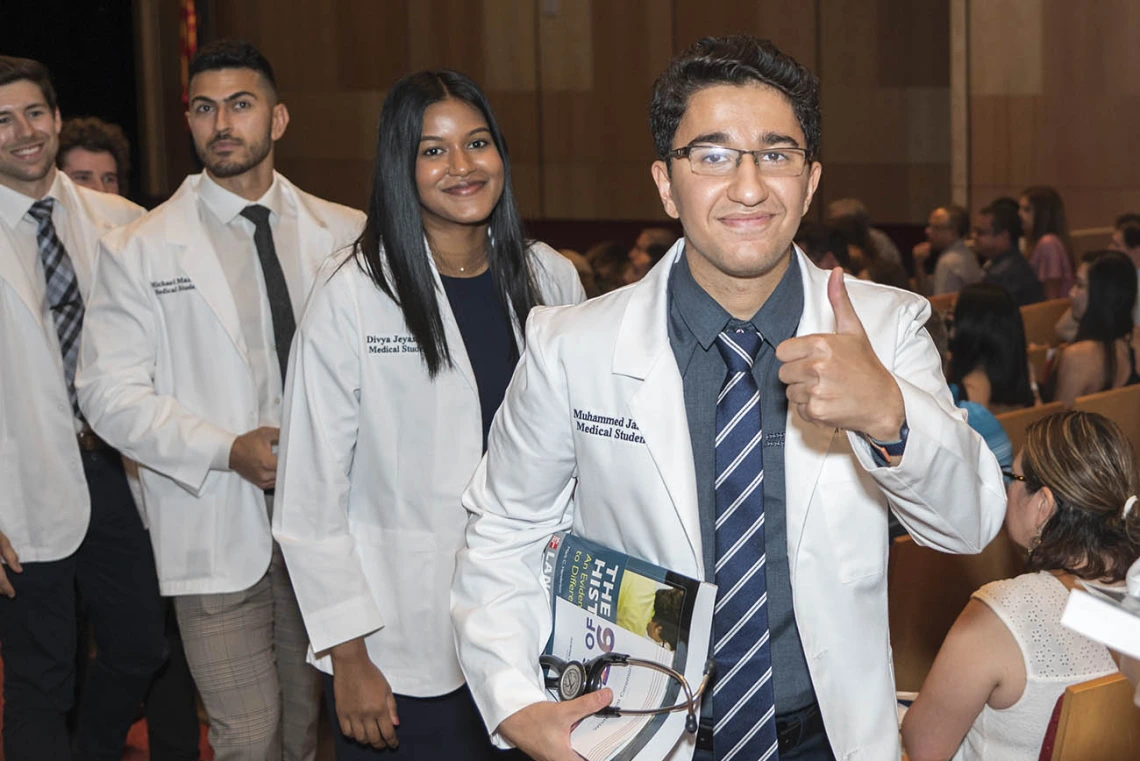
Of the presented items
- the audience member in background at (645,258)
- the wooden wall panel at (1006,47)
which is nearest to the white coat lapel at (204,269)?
the audience member in background at (645,258)

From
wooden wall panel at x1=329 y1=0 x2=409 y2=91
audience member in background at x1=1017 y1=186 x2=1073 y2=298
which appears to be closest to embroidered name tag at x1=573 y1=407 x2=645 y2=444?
audience member in background at x1=1017 y1=186 x2=1073 y2=298

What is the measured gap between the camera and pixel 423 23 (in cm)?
1388

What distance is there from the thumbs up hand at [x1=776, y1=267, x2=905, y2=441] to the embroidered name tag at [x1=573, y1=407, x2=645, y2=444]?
300 mm

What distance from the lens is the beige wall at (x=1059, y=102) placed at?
10.1 m

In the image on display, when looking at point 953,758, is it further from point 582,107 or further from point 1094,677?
point 582,107

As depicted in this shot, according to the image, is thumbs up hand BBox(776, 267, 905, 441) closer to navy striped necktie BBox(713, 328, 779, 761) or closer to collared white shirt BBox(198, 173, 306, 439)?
navy striped necktie BBox(713, 328, 779, 761)

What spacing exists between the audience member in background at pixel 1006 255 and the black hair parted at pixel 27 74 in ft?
18.4

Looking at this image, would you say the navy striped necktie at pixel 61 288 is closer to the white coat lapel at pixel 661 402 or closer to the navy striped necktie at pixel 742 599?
the white coat lapel at pixel 661 402

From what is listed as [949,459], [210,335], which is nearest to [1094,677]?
[949,459]

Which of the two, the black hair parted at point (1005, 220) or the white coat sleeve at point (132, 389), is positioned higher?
the black hair parted at point (1005, 220)

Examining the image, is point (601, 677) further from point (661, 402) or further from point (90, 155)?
point (90, 155)

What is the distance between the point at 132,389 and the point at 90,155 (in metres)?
2.00

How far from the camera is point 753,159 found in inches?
67.4

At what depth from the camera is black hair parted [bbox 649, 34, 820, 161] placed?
173 centimetres
